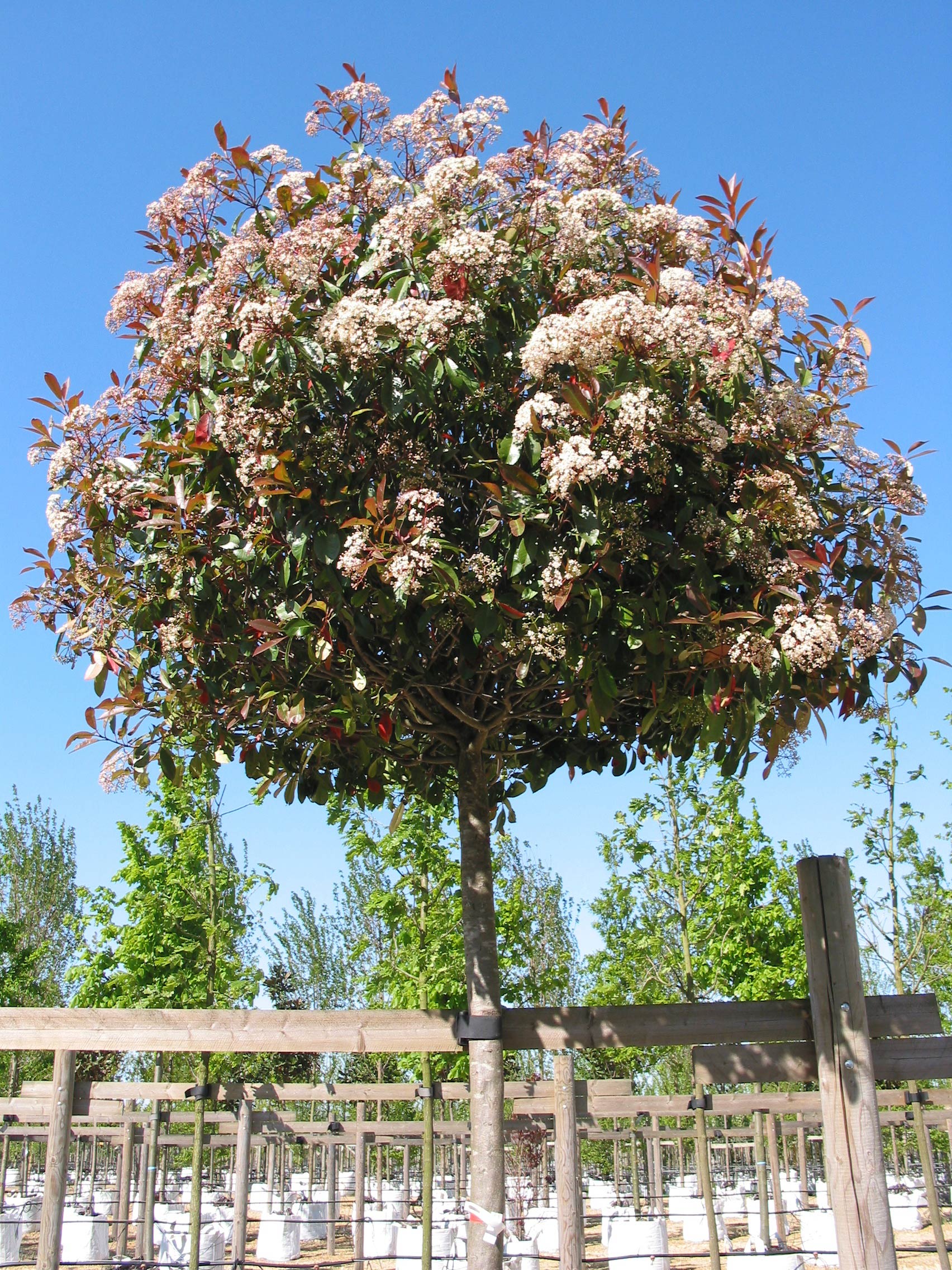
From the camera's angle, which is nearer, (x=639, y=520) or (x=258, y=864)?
(x=639, y=520)

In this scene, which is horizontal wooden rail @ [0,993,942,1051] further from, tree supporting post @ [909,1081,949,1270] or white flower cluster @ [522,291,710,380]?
tree supporting post @ [909,1081,949,1270]

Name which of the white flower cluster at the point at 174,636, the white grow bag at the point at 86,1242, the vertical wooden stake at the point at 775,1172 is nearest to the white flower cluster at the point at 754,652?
the white flower cluster at the point at 174,636

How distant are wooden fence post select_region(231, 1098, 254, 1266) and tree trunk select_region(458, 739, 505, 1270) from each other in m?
3.33

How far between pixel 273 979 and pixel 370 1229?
10799 mm

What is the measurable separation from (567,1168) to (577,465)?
10.4 ft

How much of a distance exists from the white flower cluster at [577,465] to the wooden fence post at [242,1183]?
5.28 meters

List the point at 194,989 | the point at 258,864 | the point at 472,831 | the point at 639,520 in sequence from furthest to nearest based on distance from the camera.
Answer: the point at 258,864 → the point at 194,989 → the point at 472,831 → the point at 639,520

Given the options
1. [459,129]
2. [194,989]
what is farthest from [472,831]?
[194,989]

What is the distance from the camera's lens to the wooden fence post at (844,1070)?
377 centimetres

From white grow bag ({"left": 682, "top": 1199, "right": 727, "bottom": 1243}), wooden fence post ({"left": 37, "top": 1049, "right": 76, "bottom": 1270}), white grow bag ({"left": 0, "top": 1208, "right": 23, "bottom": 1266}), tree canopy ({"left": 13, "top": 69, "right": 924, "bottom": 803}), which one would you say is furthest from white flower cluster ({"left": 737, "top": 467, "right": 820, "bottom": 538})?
white grow bag ({"left": 682, "top": 1199, "right": 727, "bottom": 1243})

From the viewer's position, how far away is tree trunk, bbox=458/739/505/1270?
146 inches

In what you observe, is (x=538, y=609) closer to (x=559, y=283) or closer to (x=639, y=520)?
(x=639, y=520)

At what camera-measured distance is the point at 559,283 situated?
3465 millimetres

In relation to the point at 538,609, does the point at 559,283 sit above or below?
above
